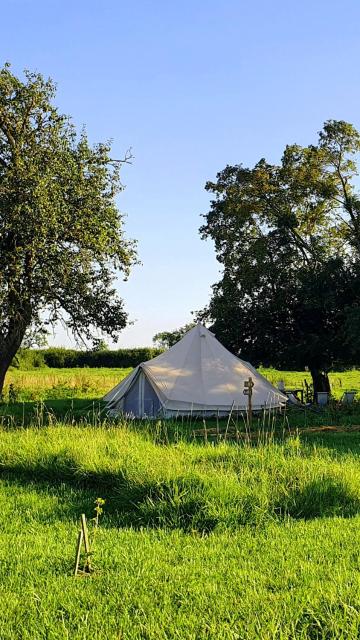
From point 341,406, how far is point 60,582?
17264mm

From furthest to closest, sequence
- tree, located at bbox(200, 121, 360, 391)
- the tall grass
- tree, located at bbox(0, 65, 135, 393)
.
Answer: tree, located at bbox(200, 121, 360, 391), tree, located at bbox(0, 65, 135, 393), the tall grass

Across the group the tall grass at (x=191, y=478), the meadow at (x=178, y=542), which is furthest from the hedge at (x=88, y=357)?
the meadow at (x=178, y=542)

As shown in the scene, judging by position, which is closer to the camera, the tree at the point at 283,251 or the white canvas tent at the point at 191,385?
the white canvas tent at the point at 191,385

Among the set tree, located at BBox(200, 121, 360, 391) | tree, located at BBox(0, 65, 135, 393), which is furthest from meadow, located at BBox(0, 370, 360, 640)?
tree, located at BBox(200, 121, 360, 391)

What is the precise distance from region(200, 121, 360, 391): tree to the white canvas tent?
183 inches

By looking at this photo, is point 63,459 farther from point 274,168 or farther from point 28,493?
point 274,168

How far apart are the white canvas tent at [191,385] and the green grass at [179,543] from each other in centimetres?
971

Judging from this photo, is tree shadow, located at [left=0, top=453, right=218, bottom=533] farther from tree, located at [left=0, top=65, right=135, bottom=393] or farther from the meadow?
tree, located at [left=0, top=65, right=135, bottom=393]

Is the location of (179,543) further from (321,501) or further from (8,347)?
(8,347)

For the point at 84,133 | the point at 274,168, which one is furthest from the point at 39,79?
the point at 274,168

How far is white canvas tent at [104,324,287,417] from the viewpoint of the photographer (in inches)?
761

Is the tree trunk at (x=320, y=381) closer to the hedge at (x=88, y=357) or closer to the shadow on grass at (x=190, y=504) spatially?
the shadow on grass at (x=190, y=504)

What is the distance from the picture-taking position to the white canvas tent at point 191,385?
19.3m

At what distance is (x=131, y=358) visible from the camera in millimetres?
52125
